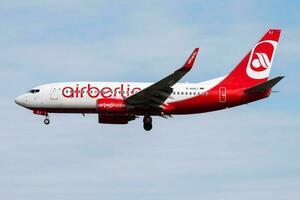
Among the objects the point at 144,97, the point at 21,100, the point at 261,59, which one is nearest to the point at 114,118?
the point at 144,97

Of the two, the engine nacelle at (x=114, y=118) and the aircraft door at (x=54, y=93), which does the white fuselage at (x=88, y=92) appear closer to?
the aircraft door at (x=54, y=93)

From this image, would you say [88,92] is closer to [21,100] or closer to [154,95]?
[154,95]

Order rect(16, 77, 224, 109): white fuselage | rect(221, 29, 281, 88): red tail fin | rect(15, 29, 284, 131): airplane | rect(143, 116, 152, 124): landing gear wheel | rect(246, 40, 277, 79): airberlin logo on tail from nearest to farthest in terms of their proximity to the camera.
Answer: rect(15, 29, 284, 131): airplane < rect(16, 77, 224, 109): white fuselage < rect(143, 116, 152, 124): landing gear wheel < rect(221, 29, 281, 88): red tail fin < rect(246, 40, 277, 79): airberlin logo on tail

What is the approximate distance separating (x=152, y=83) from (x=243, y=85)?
25.9 feet

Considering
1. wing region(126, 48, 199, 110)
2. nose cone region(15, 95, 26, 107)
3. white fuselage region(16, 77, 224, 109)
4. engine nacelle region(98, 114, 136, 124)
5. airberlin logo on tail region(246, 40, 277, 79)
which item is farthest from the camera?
airberlin logo on tail region(246, 40, 277, 79)

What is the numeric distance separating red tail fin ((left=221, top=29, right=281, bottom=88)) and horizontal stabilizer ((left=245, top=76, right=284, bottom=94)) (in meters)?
2.14

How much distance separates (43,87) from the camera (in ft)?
258

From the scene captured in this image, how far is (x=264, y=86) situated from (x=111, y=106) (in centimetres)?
1252

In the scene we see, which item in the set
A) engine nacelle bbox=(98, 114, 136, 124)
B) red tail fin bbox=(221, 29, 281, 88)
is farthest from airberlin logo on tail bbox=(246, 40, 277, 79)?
engine nacelle bbox=(98, 114, 136, 124)

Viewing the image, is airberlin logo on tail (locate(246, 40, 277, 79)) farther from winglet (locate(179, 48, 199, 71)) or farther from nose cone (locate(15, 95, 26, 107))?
nose cone (locate(15, 95, 26, 107))

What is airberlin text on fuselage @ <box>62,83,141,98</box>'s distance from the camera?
76375mm

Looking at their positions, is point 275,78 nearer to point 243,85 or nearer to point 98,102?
point 243,85

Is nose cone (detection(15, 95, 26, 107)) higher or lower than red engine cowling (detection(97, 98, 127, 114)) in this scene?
higher

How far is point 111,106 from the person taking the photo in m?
75.2
